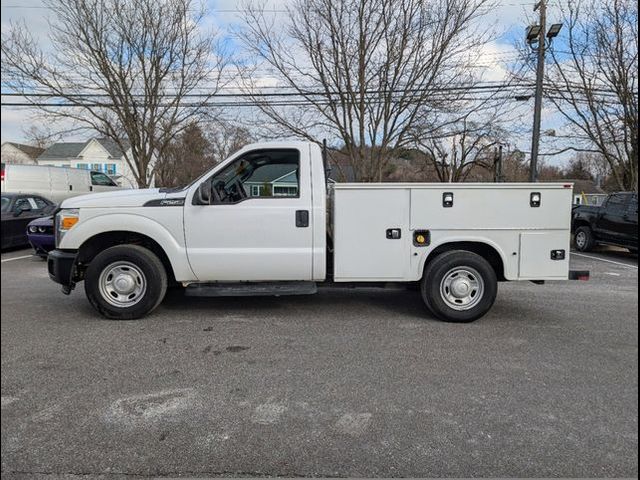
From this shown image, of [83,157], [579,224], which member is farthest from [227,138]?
[83,157]

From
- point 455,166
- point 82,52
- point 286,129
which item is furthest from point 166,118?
point 455,166

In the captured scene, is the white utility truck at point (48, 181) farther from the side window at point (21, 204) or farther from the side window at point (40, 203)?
the side window at point (21, 204)

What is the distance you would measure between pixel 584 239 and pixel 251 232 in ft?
36.8

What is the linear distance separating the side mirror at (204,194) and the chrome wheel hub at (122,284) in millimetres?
1072

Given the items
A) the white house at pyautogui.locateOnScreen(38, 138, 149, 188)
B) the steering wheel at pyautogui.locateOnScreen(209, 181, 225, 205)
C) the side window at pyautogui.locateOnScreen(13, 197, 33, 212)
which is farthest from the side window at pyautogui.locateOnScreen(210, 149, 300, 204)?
the white house at pyautogui.locateOnScreen(38, 138, 149, 188)

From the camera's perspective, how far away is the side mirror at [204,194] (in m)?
5.18

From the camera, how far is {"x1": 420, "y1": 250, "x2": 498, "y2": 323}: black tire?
531cm

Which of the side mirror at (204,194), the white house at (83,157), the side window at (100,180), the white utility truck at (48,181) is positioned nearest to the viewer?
the side mirror at (204,194)

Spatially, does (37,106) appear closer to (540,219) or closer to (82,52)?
(82,52)

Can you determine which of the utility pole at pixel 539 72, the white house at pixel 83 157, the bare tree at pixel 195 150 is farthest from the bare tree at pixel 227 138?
the white house at pixel 83 157

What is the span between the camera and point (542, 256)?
5340 millimetres

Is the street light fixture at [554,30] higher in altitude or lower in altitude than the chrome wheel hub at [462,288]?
higher

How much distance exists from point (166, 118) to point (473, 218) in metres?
14.1

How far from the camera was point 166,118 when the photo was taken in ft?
54.8
